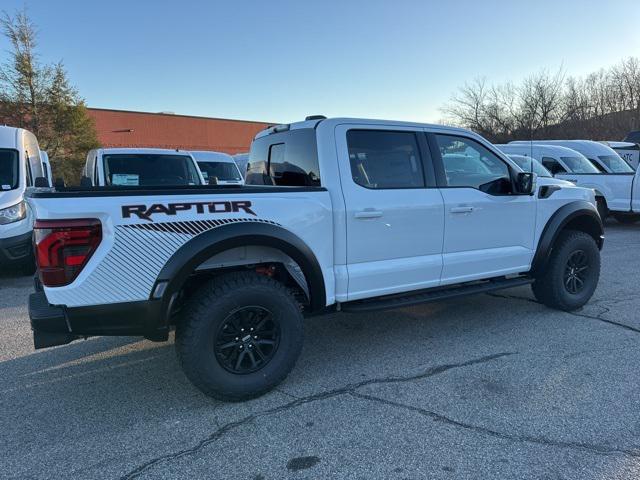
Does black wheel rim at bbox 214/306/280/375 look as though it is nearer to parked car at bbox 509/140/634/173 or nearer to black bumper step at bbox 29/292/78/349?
black bumper step at bbox 29/292/78/349

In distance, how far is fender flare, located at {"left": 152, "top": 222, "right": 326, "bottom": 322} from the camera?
2.97 metres

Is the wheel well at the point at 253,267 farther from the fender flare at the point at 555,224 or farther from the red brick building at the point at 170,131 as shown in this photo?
the red brick building at the point at 170,131

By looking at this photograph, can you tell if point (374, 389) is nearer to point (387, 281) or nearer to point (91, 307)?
point (387, 281)

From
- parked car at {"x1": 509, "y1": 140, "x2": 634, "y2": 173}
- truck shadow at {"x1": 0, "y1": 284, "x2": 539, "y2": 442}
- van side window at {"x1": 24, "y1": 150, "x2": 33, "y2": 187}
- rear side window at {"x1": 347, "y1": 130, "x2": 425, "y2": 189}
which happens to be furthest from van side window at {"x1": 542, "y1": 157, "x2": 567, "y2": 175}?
van side window at {"x1": 24, "y1": 150, "x2": 33, "y2": 187}

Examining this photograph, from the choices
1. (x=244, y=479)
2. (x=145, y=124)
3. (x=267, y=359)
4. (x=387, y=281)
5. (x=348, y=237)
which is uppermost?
(x=145, y=124)

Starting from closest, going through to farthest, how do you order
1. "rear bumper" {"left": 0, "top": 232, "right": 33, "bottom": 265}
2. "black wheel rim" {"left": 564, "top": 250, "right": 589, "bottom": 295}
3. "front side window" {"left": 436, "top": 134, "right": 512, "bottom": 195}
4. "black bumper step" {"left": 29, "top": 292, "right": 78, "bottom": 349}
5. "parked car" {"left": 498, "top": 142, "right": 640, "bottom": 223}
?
"black bumper step" {"left": 29, "top": 292, "right": 78, "bottom": 349}
"front side window" {"left": 436, "top": 134, "right": 512, "bottom": 195}
"black wheel rim" {"left": 564, "top": 250, "right": 589, "bottom": 295}
"rear bumper" {"left": 0, "top": 232, "right": 33, "bottom": 265}
"parked car" {"left": 498, "top": 142, "right": 640, "bottom": 223}

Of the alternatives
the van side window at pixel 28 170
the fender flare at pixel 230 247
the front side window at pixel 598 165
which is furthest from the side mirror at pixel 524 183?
the front side window at pixel 598 165

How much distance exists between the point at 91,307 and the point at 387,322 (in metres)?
2.95

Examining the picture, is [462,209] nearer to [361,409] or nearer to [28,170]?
[361,409]

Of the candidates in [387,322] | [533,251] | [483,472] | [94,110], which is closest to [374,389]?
[483,472]

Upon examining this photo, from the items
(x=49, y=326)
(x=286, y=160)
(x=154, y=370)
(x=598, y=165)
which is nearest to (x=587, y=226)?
(x=286, y=160)

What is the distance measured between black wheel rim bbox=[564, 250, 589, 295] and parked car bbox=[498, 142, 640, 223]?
821 cm

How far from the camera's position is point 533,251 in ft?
15.7

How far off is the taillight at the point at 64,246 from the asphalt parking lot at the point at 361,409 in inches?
39.9
